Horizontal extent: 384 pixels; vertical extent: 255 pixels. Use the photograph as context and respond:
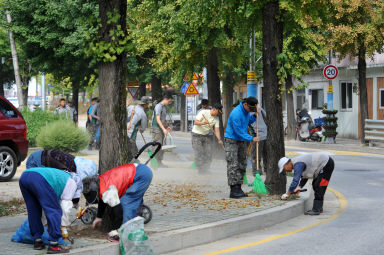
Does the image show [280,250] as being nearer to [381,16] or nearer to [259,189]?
[259,189]

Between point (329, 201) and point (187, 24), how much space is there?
10.5 meters

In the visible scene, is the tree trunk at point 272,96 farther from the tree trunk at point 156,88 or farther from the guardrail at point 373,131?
the tree trunk at point 156,88

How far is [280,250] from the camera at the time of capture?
Answer: 26.1 ft

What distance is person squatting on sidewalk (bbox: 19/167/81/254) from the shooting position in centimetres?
704

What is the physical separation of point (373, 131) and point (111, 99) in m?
19.5

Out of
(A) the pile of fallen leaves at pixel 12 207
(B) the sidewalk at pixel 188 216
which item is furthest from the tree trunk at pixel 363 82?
(A) the pile of fallen leaves at pixel 12 207

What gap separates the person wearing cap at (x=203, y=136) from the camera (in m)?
15.7

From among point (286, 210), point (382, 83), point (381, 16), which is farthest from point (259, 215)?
point (382, 83)

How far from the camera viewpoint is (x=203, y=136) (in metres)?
15.9

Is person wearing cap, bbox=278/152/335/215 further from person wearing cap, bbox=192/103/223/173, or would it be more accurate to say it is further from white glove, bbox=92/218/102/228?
person wearing cap, bbox=192/103/223/173

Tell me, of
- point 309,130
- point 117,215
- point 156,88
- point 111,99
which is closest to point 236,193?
point 111,99

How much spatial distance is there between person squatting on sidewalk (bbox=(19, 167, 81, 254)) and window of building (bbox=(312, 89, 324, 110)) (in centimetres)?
3498

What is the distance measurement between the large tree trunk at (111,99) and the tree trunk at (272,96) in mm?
3755

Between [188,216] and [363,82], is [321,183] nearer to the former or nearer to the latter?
[188,216]
